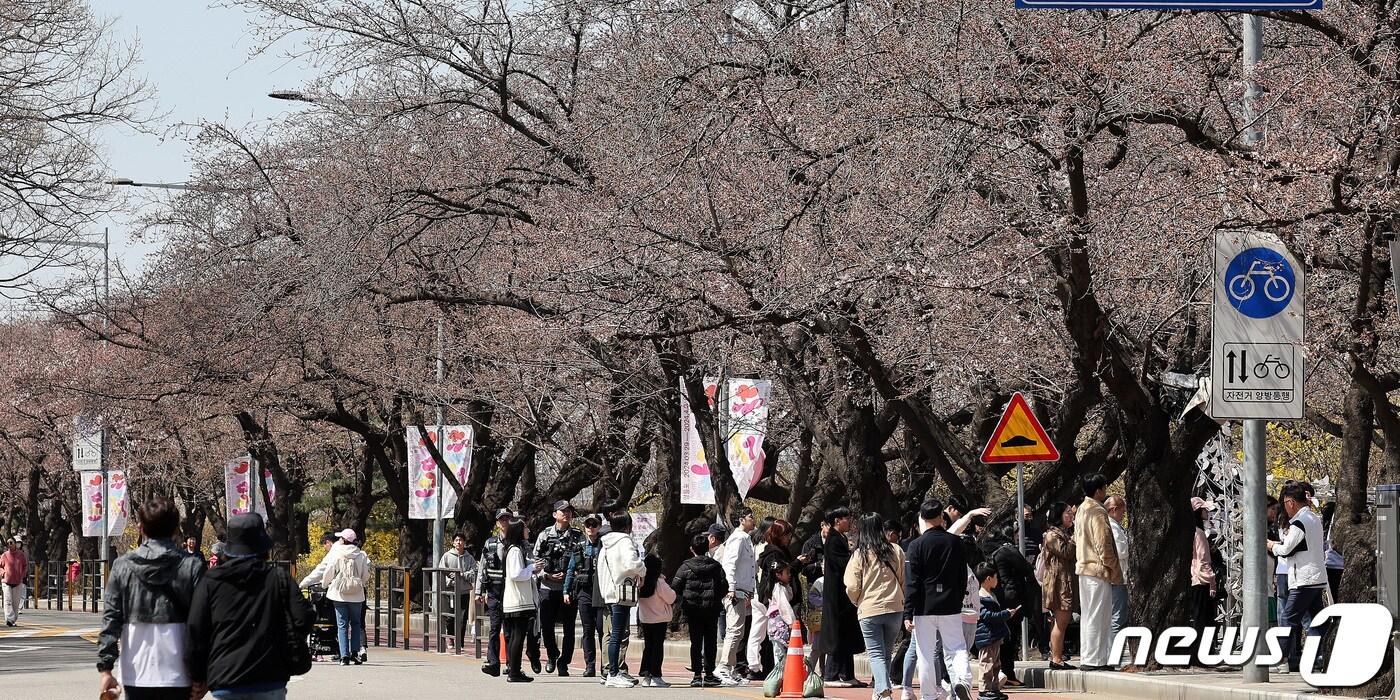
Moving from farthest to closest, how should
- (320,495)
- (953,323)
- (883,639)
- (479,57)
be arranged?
(320,495) → (479,57) → (953,323) → (883,639)

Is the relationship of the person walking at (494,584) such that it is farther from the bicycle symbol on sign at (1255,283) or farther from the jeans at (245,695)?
the jeans at (245,695)

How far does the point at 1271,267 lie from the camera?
14.5 metres

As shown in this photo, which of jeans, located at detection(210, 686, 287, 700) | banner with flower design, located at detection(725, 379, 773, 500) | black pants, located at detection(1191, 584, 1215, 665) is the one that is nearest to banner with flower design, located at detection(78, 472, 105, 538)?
banner with flower design, located at detection(725, 379, 773, 500)

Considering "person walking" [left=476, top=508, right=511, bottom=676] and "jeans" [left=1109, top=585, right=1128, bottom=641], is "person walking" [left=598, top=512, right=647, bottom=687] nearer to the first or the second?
"person walking" [left=476, top=508, right=511, bottom=676]

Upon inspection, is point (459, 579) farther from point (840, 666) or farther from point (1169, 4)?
point (1169, 4)

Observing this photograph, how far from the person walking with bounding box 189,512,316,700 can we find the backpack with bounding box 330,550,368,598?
1261cm

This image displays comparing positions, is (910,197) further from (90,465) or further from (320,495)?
(320,495)

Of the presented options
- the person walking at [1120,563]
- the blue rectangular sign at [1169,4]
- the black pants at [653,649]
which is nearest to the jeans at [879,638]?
the person walking at [1120,563]

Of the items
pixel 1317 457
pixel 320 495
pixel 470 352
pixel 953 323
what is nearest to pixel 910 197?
pixel 953 323

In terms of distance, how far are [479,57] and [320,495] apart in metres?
34.0

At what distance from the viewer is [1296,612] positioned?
15.9 meters

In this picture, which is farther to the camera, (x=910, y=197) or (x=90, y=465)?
(x=90, y=465)

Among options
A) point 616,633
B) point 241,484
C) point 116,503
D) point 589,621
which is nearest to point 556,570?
point 589,621

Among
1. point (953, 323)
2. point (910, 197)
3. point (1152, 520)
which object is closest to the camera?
point (910, 197)
